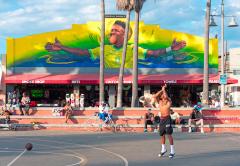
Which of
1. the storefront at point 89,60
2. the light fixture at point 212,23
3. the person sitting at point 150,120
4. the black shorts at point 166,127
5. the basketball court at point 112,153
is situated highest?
the light fixture at point 212,23

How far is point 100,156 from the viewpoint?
1502 centimetres

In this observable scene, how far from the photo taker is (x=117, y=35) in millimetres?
41750

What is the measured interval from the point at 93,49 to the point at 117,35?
2.24 m

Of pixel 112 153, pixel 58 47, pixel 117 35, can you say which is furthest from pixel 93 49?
pixel 112 153

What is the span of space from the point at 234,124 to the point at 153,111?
451 cm

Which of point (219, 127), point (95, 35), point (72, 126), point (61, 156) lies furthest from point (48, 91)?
point (61, 156)

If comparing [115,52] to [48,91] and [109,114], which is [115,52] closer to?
[48,91]

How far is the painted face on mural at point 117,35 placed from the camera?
41.7 m

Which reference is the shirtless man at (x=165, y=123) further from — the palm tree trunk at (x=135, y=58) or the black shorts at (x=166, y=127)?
the palm tree trunk at (x=135, y=58)

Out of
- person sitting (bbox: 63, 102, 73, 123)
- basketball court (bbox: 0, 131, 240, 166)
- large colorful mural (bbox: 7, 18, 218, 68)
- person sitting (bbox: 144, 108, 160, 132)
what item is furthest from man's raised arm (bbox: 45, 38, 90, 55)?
basketball court (bbox: 0, 131, 240, 166)

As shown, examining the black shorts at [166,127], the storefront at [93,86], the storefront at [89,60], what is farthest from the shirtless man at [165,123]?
the storefront at [89,60]

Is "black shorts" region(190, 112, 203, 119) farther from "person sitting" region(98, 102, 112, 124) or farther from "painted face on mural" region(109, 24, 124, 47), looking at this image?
"painted face on mural" region(109, 24, 124, 47)

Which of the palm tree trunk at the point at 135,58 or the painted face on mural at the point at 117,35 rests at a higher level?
the painted face on mural at the point at 117,35

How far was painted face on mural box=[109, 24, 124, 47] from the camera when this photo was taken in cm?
4169
